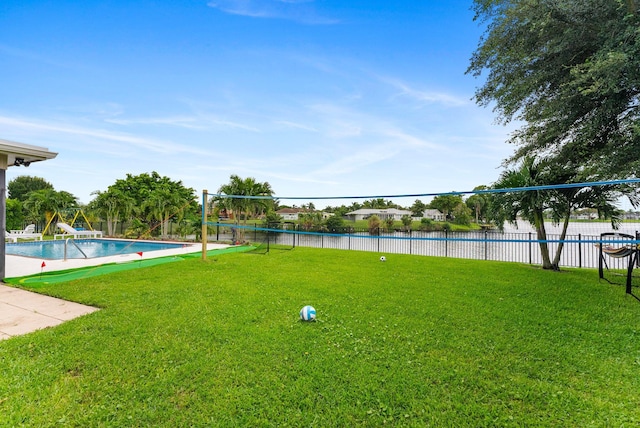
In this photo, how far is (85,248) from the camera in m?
14.5

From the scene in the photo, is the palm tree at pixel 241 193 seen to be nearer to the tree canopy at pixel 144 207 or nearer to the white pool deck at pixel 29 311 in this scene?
the tree canopy at pixel 144 207

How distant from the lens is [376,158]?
14.3 m

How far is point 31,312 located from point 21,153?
11.1ft

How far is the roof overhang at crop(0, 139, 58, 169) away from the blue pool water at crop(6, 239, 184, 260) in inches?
231

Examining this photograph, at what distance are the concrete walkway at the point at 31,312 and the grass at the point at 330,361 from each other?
0.81 feet

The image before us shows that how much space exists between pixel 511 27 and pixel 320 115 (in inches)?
295

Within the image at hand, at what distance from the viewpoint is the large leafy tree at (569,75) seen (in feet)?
15.8

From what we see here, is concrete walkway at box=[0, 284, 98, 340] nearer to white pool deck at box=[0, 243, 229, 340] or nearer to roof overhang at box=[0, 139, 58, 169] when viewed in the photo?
white pool deck at box=[0, 243, 229, 340]

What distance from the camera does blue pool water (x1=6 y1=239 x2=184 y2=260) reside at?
11.7 metres

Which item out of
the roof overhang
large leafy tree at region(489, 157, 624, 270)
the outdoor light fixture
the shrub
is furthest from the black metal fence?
the outdoor light fixture

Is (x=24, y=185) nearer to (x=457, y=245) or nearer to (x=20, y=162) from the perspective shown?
(x=20, y=162)

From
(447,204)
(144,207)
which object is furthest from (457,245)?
(447,204)

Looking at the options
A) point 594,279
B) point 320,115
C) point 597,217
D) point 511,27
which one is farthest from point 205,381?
point 320,115

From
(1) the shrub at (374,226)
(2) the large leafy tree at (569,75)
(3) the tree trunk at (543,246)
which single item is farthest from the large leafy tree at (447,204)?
(2) the large leafy tree at (569,75)
